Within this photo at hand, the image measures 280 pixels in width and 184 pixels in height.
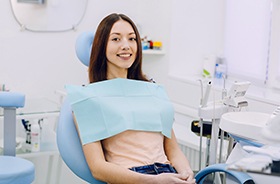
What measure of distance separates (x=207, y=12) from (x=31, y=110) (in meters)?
1.23

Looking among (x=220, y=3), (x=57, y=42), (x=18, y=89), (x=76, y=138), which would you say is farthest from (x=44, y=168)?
(x=220, y=3)

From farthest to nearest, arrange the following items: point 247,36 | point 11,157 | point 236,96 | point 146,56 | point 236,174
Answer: point 146,56
point 247,36
point 11,157
point 236,96
point 236,174

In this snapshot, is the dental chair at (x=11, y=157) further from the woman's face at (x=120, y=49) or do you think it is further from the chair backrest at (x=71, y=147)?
the woman's face at (x=120, y=49)

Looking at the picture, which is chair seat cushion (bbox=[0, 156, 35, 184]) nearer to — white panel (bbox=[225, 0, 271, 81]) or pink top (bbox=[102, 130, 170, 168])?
pink top (bbox=[102, 130, 170, 168])

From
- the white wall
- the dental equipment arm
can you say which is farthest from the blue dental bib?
the white wall

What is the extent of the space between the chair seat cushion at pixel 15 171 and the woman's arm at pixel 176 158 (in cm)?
56

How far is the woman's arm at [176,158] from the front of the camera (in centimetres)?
194

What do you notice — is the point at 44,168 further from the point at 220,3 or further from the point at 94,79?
the point at 220,3

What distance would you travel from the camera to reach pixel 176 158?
200 cm

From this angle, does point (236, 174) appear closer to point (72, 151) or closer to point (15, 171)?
point (72, 151)


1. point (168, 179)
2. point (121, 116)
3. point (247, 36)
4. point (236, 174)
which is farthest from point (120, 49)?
point (247, 36)

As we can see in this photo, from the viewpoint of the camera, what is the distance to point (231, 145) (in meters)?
2.02

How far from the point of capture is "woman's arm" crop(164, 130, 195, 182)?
1938 millimetres

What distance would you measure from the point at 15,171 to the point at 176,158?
0.64m
